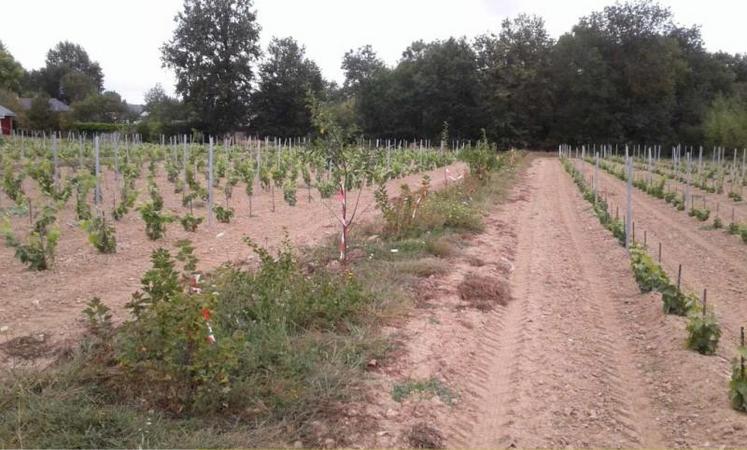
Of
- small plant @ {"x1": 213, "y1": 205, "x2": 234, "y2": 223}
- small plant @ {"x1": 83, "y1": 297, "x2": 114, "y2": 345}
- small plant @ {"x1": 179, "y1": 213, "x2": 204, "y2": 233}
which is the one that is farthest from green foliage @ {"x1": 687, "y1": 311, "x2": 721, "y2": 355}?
small plant @ {"x1": 213, "y1": 205, "x2": 234, "y2": 223}

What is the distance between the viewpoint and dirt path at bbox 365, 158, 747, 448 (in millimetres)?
4145

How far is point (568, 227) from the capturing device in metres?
13.1

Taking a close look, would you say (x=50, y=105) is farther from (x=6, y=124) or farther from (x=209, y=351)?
(x=209, y=351)

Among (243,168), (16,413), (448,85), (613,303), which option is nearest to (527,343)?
(613,303)

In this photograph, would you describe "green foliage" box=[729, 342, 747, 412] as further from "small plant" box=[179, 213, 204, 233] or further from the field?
"small plant" box=[179, 213, 204, 233]

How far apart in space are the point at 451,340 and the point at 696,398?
1903 millimetres

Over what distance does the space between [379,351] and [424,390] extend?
60 centimetres

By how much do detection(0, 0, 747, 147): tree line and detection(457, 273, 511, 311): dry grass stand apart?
49442mm

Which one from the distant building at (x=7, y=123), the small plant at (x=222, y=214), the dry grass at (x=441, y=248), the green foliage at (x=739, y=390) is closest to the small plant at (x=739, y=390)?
the green foliage at (x=739, y=390)

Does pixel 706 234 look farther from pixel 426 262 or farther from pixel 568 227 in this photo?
pixel 426 262

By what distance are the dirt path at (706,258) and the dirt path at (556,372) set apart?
0.76 metres

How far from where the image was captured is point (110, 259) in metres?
8.45

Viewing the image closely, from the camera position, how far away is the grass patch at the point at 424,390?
447cm

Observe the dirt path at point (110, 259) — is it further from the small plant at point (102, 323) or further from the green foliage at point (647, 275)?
the green foliage at point (647, 275)
